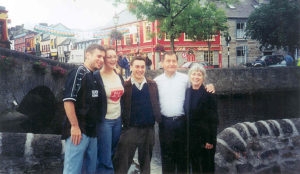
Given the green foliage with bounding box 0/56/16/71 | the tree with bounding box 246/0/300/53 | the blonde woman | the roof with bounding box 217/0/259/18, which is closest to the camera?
the blonde woman

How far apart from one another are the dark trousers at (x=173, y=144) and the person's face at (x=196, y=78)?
1.24 ft

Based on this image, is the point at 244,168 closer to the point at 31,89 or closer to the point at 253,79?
the point at 31,89

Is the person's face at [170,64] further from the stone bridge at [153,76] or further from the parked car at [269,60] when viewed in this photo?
the parked car at [269,60]

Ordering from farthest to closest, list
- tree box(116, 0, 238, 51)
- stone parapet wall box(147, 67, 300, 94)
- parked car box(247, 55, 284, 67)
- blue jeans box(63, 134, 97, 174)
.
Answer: parked car box(247, 55, 284, 67), stone parapet wall box(147, 67, 300, 94), tree box(116, 0, 238, 51), blue jeans box(63, 134, 97, 174)

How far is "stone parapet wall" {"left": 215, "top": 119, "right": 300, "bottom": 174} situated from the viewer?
2807 mm

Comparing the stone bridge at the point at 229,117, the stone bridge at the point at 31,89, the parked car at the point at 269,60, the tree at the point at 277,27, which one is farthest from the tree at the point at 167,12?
the parked car at the point at 269,60

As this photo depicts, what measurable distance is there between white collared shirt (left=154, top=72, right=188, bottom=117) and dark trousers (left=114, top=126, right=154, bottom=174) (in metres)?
0.27

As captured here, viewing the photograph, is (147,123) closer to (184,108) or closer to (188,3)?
(184,108)

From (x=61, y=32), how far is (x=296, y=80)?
43.4 ft

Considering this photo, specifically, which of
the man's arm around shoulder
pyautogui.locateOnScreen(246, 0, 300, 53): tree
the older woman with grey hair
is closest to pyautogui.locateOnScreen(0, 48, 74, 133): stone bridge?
the man's arm around shoulder

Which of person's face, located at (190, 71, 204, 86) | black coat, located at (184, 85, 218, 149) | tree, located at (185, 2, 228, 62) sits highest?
tree, located at (185, 2, 228, 62)

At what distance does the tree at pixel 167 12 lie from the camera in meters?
10.5

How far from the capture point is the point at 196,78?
2469 mm

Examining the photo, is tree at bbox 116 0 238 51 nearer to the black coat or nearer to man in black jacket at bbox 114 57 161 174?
man in black jacket at bbox 114 57 161 174
